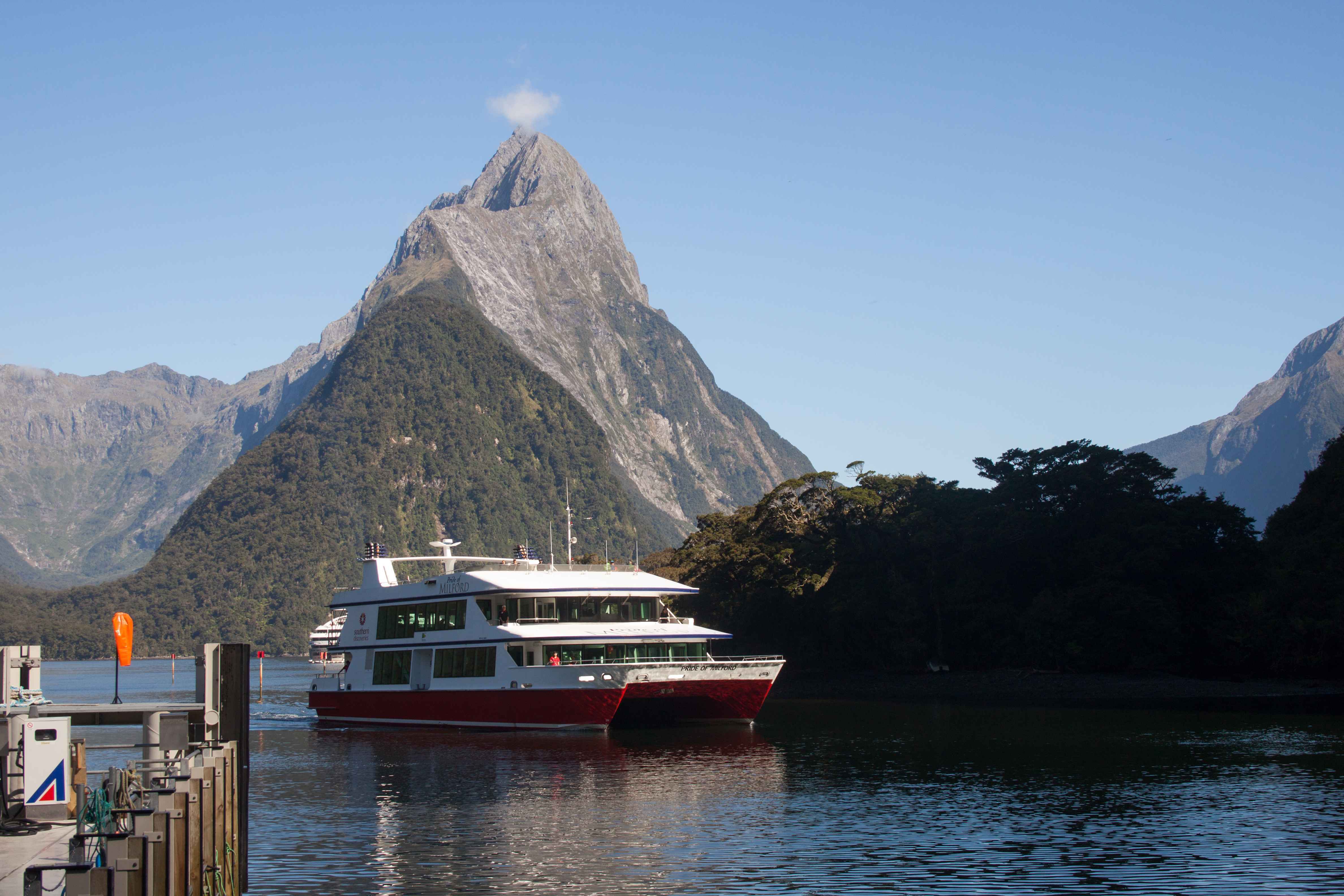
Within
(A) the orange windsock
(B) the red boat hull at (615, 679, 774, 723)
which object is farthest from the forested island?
(A) the orange windsock

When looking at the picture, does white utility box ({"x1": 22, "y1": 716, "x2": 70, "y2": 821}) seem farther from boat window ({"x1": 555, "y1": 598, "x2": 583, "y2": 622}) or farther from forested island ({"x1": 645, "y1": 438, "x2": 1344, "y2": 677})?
forested island ({"x1": 645, "y1": 438, "x2": 1344, "y2": 677})

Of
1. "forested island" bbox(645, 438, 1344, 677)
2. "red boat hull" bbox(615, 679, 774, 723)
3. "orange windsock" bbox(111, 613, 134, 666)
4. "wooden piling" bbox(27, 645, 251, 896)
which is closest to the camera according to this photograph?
"wooden piling" bbox(27, 645, 251, 896)

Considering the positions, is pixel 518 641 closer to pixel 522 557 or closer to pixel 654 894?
pixel 522 557

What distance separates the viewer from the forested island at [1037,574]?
7725 cm

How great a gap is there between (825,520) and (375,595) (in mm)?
50621

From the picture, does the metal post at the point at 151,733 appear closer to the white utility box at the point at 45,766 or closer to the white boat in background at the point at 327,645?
the white utility box at the point at 45,766

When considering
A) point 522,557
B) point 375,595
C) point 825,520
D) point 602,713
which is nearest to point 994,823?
point 602,713

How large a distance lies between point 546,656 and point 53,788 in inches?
1325

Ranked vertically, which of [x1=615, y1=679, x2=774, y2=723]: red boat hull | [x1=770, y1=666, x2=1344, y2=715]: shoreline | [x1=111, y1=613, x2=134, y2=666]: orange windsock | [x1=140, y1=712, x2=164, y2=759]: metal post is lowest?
[x1=770, y1=666, x2=1344, y2=715]: shoreline

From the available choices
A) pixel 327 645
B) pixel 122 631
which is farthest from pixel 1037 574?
pixel 122 631

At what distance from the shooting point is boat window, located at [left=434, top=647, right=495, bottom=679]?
55406 mm

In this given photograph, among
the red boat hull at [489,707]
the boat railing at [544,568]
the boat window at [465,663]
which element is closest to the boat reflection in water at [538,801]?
the red boat hull at [489,707]

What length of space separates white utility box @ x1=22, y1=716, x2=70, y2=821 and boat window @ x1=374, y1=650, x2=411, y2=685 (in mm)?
39069

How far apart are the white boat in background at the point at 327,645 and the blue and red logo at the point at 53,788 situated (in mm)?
56557
